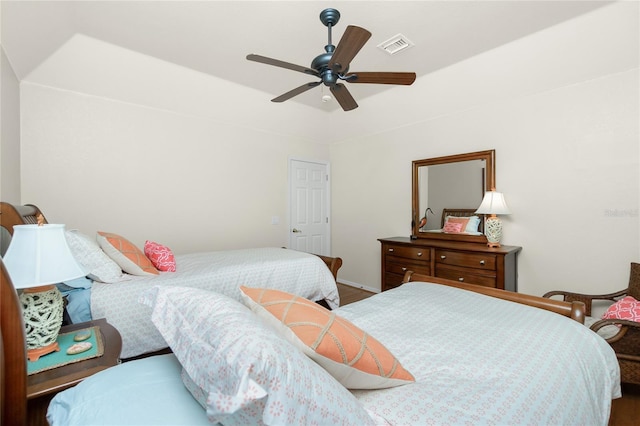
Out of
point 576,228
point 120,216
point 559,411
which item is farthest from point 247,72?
point 576,228

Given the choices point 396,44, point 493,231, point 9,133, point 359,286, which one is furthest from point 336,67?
point 359,286

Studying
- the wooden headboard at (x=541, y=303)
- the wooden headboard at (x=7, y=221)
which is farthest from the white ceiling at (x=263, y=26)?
the wooden headboard at (x=541, y=303)

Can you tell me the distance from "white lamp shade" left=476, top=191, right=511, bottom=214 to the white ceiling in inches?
56.4

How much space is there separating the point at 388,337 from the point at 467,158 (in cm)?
280

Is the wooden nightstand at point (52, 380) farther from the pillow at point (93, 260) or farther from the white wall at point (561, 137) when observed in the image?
the white wall at point (561, 137)

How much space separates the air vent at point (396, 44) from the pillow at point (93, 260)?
9.25 feet

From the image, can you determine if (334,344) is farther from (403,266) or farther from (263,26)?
(403,266)

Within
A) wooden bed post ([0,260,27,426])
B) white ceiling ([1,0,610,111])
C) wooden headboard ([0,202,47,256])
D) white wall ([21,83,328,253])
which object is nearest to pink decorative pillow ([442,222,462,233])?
white ceiling ([1,0,610,111])

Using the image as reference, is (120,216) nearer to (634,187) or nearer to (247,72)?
(247,72)

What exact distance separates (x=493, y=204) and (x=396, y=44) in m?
1.88

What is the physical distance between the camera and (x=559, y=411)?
0.89 m

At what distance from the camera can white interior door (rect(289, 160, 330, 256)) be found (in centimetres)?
467

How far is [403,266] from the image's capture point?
11.6 feet

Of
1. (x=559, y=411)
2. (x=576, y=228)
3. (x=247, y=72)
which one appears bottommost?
(x=559, y=411)
